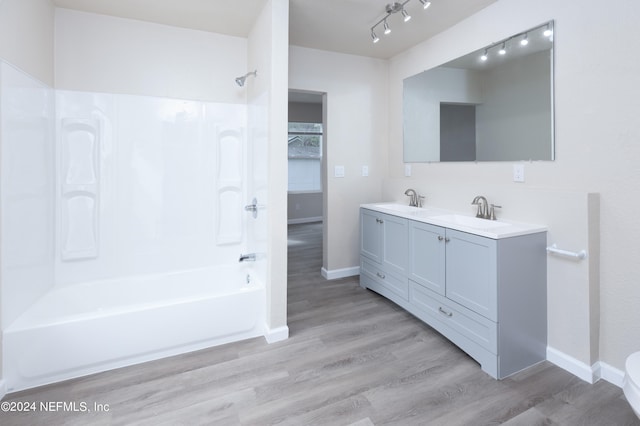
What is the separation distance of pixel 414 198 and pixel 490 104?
1.07 m

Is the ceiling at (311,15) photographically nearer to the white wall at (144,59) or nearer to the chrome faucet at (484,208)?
the white wall at (144,59)

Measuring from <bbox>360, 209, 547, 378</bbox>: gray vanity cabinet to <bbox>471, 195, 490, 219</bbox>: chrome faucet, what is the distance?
46cm

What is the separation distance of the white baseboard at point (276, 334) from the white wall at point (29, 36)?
2.23m

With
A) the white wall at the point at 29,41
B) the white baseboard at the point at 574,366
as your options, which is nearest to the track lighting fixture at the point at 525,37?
the white baseboard at the point at 574,366

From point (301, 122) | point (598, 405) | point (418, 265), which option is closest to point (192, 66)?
point (418, 265)

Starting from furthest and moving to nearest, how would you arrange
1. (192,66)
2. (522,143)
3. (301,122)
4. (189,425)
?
(301,122)
(192,66)
(522,143)
(189,425)

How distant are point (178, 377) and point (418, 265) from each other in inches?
70.4

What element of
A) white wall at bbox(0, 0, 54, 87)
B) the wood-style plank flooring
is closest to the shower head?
white wall at bbox(0, 0, 54, 87)

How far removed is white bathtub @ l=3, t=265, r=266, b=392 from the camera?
1716 millimetres

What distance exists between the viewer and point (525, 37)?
6.88ft

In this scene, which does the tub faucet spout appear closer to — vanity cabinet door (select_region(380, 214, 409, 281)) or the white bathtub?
the white bathtub

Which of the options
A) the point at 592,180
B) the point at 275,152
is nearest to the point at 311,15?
the point at 275,152

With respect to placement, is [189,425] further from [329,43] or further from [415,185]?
[329,43]

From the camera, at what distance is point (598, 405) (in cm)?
157
